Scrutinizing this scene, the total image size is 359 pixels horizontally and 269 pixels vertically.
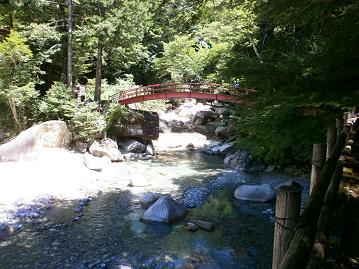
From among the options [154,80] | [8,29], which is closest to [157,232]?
[8,29]

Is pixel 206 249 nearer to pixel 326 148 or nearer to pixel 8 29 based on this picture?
pixel 326 148

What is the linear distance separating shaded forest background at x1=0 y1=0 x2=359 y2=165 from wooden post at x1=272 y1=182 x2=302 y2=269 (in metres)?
1.30

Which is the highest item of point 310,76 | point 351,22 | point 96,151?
point 351,22

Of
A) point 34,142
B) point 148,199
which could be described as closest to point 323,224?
point 148,199

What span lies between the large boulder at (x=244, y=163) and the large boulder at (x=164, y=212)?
6056 mm

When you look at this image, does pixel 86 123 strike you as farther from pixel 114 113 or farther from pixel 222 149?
pixel 222 149

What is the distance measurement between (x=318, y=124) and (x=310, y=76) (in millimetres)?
879

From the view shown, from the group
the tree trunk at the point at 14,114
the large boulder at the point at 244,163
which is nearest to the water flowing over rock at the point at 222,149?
the large boulder at the point at 244,163

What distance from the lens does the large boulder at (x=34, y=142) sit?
13.7 m

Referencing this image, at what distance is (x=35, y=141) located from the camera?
14367 mm

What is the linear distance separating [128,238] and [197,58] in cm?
2114

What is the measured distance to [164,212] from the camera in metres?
9.20

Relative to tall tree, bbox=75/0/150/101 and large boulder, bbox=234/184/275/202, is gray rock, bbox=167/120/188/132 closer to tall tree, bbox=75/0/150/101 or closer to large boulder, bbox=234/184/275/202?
tall tree, bbox=75/0/150/101

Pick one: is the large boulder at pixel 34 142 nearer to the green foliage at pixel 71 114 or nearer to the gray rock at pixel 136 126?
the green foliage at pixel 71 114
